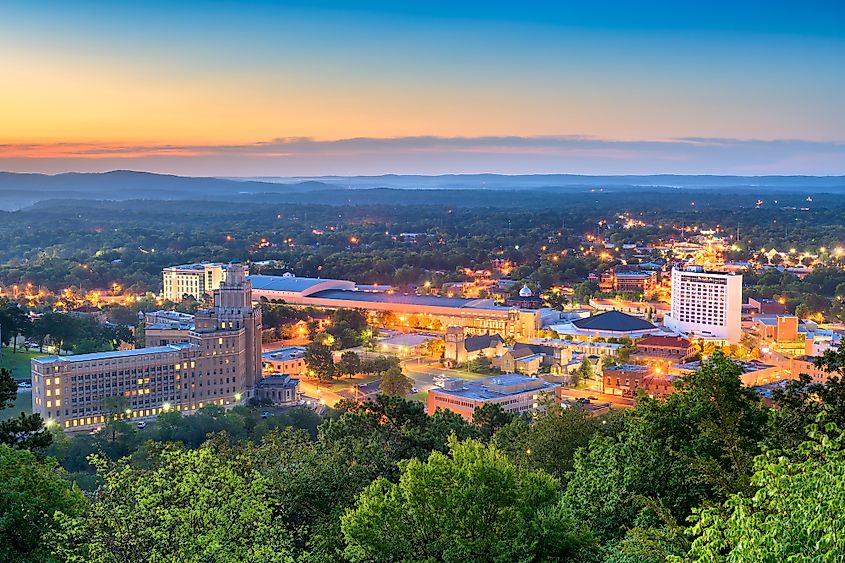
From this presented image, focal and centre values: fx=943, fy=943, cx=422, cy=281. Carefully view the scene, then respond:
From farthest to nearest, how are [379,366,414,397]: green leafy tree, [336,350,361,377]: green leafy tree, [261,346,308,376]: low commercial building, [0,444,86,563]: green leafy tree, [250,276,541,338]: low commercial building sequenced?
[250,276,541,338]: low commercial building
[261,346,308,376]: low commercial building
[336,350,361,377]: green leafy tree
[379,366,414,397]: green leafy tree
[0,444,86,563]: green leafy tree

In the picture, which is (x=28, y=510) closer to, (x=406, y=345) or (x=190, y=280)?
(x=406, y=345)

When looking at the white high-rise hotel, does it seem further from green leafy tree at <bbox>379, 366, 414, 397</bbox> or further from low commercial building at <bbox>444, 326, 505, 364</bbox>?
green leafy tree at <bbox>379, 366, 414, 397</bbox>

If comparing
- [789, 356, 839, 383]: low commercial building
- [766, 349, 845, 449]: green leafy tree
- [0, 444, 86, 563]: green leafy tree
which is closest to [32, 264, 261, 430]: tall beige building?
[789, 356, 839, 383]: low commercial building

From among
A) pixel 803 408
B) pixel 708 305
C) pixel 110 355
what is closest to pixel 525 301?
pixel 708 305

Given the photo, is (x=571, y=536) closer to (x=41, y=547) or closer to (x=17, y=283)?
(x=41, y=547)

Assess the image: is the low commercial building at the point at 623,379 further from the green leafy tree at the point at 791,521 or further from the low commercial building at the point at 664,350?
the green leafy tree at the point at 791,521

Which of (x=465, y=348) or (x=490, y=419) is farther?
(x=465, y=348)
